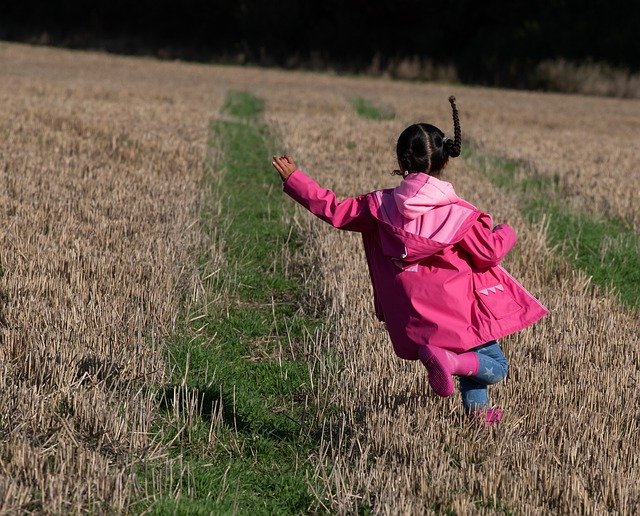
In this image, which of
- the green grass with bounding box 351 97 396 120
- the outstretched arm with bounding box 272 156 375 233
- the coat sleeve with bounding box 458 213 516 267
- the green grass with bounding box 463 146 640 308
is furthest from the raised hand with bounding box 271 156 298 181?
the green grass with bounding box 351 97 396 120

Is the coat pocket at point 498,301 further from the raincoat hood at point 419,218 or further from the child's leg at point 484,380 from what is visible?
the raincoat hood at point 419,218

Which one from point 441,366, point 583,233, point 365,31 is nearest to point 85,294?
point 441,366

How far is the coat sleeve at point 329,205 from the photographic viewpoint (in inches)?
159

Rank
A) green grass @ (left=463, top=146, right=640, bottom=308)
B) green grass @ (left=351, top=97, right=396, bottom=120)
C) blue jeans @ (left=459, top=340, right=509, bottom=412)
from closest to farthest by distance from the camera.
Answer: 1. blue jeans @ (left=459, top=340, right=509, bottom=412)
2. green grass @ (left=463, top=146, right=640, bottom=308)
3. green grass @ (left=351, top=97, right=396, bottom=120)

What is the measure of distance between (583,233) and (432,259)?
5173mm

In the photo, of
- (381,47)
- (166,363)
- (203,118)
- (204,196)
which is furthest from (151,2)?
(166,363)

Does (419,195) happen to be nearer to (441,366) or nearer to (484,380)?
(441,366)

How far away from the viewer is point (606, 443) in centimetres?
398

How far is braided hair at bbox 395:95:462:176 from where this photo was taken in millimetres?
4062

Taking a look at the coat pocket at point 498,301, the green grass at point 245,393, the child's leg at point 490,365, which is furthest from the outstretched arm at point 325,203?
the green grass at point 245,393

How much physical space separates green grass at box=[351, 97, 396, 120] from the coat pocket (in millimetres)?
15593

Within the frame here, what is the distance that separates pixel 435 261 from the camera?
4.08 metres

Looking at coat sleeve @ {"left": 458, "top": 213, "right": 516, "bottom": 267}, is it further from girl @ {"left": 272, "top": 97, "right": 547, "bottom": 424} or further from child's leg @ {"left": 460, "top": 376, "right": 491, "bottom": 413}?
child's leg @ {"left": 460, "top": 376, "right": 491, "bottom": 413}

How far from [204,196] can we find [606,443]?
5725 millimetres
